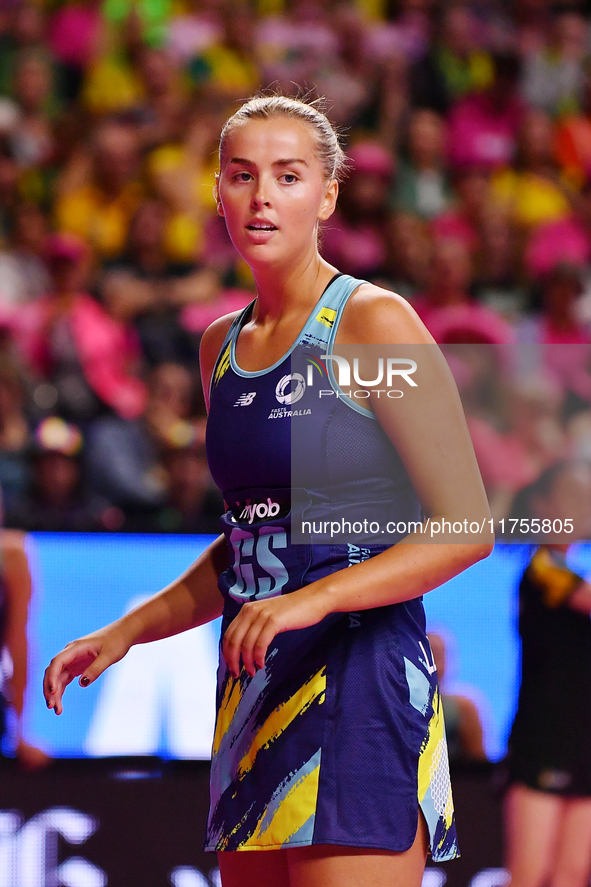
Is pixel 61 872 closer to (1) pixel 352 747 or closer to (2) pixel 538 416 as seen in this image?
(1) pixel 352 747

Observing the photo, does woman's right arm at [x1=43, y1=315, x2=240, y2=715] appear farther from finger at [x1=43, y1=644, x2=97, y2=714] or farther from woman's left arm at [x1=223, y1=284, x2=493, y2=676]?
woman's left arm at [x1=223, y1=284, x2=493, y2=676]

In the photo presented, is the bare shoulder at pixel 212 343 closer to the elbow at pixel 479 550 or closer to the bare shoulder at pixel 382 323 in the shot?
the bare shoulder at pixel 382 323

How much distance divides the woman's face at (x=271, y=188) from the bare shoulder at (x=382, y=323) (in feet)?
0.53

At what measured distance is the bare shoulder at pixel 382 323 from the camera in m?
1.56

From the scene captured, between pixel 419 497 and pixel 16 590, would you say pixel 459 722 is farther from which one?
pixel 419 497

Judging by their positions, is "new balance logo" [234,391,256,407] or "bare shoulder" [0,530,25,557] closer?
"new balance logo" [234,391,256,407]

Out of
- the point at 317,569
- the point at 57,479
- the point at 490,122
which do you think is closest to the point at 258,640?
the point at 317,569

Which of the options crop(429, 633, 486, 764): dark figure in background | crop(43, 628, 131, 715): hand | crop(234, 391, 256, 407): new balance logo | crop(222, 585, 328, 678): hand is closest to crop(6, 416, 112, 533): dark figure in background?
crop(429, 633, 486, 764): dark figure in background

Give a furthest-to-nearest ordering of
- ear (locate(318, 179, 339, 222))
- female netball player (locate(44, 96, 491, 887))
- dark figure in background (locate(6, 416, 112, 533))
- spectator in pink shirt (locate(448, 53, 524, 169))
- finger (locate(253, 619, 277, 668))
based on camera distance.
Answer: spectator in pink shirt (locate(448, 53, 524, 169)) < dark figure in background (locate(6, 416, 112, 533)) < ear (locate(318, 179, 339, 222)) < female netball player (locate(44, 96, 491, 887)) < finger (locate(253, 619, 277, 668))

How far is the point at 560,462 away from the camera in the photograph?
343 centimetres

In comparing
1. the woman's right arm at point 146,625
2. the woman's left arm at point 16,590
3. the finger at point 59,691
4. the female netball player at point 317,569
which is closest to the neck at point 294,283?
the female netball player at point 317,569

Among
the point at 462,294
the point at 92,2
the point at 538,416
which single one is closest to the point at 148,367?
the point at 462,294

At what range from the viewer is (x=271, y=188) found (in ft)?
5.40

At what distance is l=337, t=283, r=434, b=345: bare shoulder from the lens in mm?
1557
